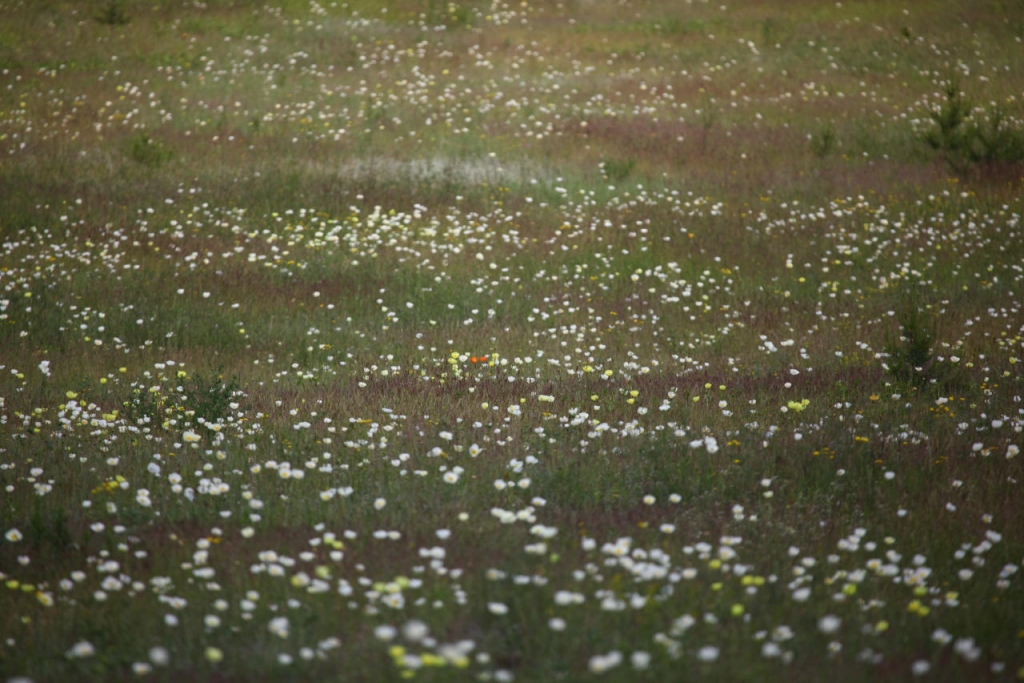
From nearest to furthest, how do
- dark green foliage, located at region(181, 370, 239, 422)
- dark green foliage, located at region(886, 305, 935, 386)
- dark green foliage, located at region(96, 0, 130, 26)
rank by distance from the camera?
dark green foliage, located at region(181, 370, 239, 422) < dark green foliage, located at region(886, 305, 935, 386) < dark green foliage, located at region(96, 0, 130, 26)

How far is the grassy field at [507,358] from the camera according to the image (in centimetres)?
357

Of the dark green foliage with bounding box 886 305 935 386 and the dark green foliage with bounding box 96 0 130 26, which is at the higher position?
the dark green foliage with bounding box 96 0 130 26

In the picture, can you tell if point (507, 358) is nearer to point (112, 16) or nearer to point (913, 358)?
point (913, 358)

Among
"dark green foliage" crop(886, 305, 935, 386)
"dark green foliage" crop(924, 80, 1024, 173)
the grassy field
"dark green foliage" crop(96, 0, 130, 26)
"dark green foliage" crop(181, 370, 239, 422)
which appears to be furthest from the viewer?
"dark green foliage" crop(96, 0, 130, 26)

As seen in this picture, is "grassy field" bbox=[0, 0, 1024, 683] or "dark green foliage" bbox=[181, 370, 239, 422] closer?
"grassy field" bbox=[0, 0, 1024, 683]

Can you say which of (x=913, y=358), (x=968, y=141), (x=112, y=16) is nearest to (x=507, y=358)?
(x=913, y=358)

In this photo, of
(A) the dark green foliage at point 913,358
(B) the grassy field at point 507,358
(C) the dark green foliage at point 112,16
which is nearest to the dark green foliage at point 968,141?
(B) the grassy field at point 507,358

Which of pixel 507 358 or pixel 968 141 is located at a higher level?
pixel 968 141

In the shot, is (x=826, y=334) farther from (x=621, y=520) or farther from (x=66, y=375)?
(x=66, y=375)

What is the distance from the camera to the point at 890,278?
446 inches

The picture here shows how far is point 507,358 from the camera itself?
8.40 meters

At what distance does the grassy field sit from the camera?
3.57 m

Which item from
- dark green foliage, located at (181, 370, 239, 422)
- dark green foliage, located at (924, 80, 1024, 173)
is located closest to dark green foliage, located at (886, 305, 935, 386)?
dark green foliage, located at (181, 370, 239, 422)

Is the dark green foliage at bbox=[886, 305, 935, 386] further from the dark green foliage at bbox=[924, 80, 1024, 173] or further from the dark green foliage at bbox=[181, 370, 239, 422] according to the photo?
the dark green foliage at bbox=[924, 80, 1024, 173]
